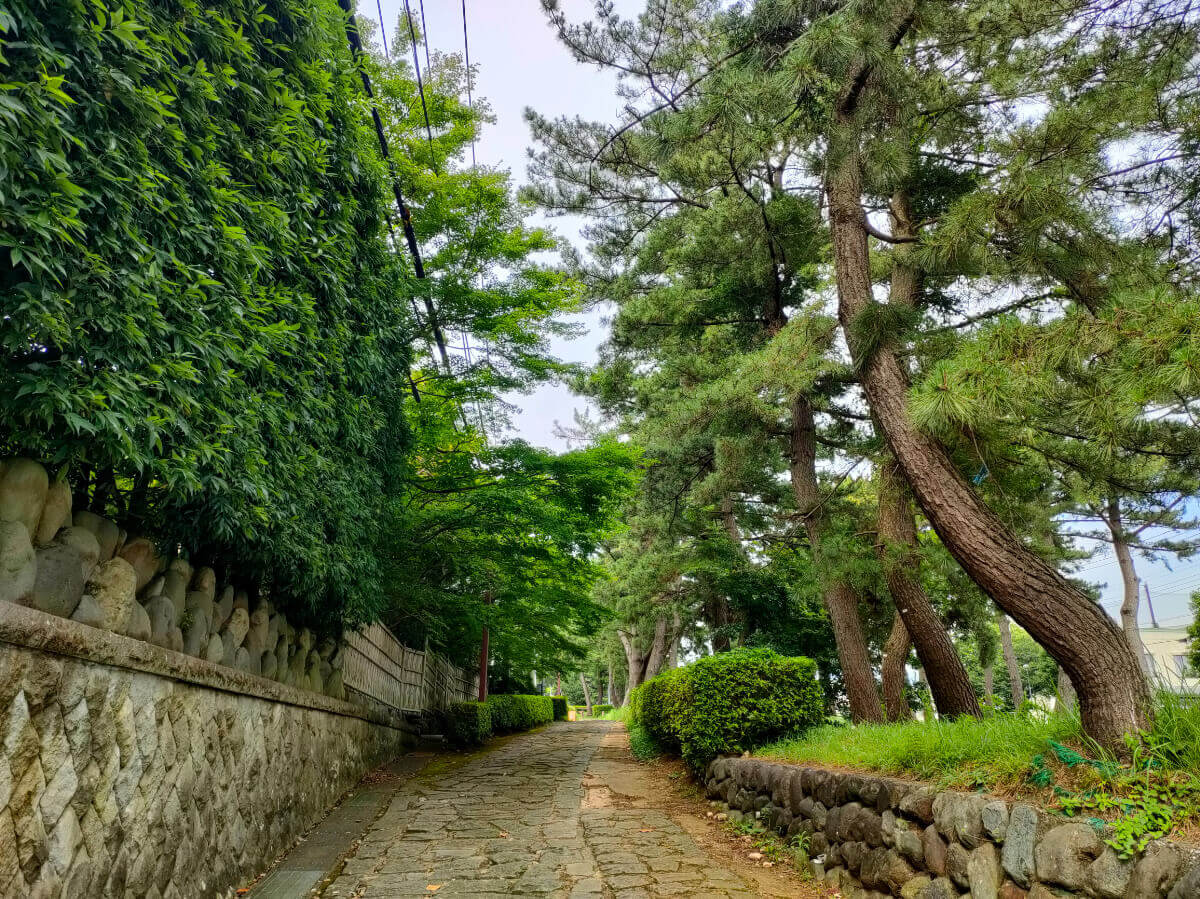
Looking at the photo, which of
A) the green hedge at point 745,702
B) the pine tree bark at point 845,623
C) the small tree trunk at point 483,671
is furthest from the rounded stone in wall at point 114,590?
the small tree trunk at point 483,671

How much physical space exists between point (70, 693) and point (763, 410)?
7.57m

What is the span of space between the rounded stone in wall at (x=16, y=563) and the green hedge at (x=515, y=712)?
10.2 m

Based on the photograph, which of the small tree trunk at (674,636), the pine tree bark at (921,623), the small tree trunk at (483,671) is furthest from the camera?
the small tree trunk at (674,636)

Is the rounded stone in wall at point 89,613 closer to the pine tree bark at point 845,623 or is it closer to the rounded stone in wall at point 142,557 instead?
A: the rounded stone in wall at point 142,557

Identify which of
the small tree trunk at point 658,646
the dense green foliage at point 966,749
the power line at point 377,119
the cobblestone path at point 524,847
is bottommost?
the cobblestone path at point 524,847

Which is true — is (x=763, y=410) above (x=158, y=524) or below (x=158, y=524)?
above

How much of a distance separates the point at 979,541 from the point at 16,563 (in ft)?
14.9

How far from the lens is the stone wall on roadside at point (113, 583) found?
213cm

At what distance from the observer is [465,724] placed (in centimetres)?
1041

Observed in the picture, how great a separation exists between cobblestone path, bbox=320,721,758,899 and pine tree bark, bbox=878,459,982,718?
287 centimetres

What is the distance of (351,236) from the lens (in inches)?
184

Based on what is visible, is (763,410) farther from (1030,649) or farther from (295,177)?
(1030,649)

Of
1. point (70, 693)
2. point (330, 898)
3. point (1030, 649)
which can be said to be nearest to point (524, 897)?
point (330, 898)

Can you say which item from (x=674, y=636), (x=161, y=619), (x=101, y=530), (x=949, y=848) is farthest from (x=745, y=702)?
(x=674, y=636)
